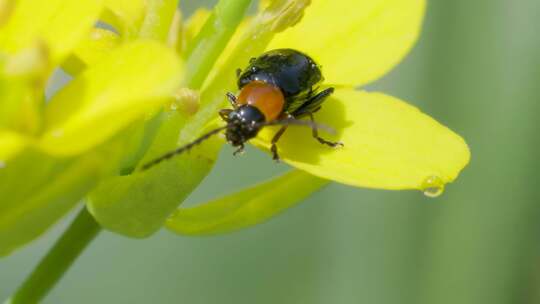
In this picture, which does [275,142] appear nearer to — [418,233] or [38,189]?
[38,189]

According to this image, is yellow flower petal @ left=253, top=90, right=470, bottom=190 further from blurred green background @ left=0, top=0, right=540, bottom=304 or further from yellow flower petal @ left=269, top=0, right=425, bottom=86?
blurred green background @ left=0, top=0, right=540, bottom=304

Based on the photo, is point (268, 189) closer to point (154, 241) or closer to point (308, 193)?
point (308, 193)

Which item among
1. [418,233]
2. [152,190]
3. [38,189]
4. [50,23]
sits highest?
[50,23]

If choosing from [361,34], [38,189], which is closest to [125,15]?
[361,34]

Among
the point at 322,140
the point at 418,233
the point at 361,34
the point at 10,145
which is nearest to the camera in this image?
the point at 10,145

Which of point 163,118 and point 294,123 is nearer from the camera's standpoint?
point 163,118

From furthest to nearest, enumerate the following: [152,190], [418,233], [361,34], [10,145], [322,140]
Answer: [418,233]
[361,34]
[322,140]
[152,190]
[10,145]

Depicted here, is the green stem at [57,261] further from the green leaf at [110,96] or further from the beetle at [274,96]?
the green leaf at [110,96]

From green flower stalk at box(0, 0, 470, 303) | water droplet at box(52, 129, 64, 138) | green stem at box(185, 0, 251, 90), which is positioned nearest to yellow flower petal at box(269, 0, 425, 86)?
green flower stalk at box(0, 0, 470, 303)
